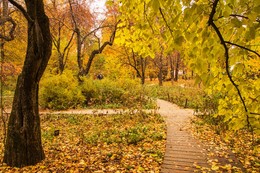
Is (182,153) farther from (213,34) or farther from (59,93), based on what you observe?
(59,93)

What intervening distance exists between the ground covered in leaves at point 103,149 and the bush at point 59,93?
4.09 m

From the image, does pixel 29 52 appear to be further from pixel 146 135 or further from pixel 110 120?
pixel 110 120

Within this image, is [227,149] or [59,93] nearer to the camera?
[227,149]

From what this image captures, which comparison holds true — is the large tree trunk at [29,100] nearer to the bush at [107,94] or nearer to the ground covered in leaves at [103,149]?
the ground covered in leaves at [103,149]

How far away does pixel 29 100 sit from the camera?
5176 millimetres

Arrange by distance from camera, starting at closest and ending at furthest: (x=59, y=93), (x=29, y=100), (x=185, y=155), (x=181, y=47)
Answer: (x=181, y=47), (x=29, y=100), (x=185, y=155), (x=59, y=93)

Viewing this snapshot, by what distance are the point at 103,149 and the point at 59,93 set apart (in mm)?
8543

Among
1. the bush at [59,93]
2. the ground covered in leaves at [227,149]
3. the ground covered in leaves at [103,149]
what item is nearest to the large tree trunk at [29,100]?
the ground covered in leaves at [103,149]

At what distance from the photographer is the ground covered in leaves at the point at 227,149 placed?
476 centimetres

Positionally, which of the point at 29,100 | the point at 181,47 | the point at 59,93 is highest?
the point at 181,47

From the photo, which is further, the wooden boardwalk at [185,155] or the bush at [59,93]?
the bush at [59,93]

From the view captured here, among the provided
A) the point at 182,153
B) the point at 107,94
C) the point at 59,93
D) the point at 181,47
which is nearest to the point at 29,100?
the point at 182,153

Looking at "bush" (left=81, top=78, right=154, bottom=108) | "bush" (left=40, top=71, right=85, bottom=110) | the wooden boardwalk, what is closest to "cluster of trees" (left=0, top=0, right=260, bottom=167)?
the wooden boardwalk

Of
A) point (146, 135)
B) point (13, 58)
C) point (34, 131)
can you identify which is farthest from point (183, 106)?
point (13, 58)
